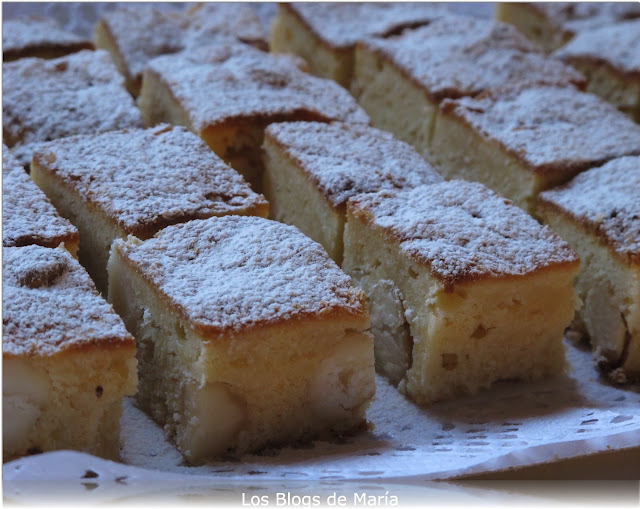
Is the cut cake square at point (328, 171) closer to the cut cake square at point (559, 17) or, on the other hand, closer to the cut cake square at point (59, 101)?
the cut cake square at point (59, 101)

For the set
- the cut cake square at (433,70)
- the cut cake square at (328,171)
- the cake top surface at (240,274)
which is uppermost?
the cut cake square at (433,70)

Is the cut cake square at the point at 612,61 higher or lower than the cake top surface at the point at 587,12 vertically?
lower

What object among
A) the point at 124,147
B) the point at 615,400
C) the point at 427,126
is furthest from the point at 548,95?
the point at 124,147

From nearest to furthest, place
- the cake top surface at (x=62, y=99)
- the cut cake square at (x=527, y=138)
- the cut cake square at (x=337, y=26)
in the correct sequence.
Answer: the cut cake square at (x=527, y=138)
the cake top surface at (x=62, y=99)
the cut cake square at (x=337, y=26)

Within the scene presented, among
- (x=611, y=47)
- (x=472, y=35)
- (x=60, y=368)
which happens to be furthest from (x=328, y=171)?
(x=611, y=47)

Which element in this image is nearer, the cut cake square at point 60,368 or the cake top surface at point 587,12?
the cut cake square at point 60,368

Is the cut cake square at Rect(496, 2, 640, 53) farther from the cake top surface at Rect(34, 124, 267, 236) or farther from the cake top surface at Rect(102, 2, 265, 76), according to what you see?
the cake top surface at Rect(34, 124, 267, 236)

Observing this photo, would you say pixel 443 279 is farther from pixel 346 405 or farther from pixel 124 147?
pixel 124 147

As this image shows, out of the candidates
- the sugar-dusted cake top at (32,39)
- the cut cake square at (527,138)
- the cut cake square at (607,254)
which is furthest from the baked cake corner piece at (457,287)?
the sugar-dusted cake top at (32,39)
